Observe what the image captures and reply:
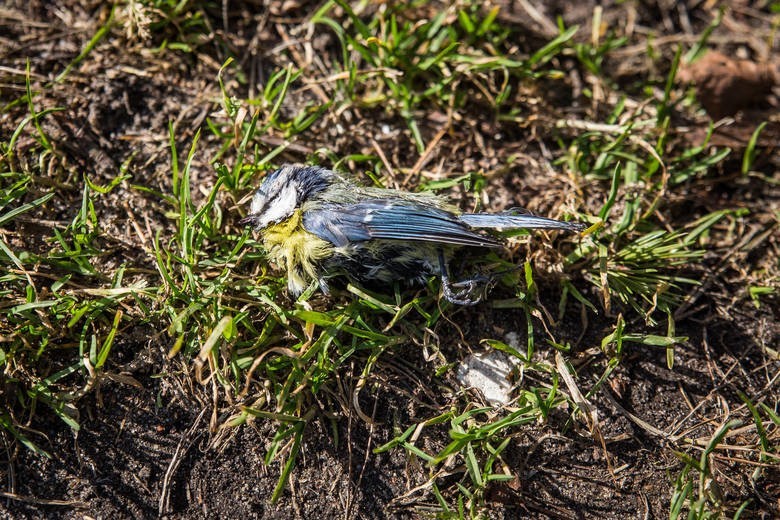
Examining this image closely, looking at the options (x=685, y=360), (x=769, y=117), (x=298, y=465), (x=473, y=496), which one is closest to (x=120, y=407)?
(x=298, y=465)

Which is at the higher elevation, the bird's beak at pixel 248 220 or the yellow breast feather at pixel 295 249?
the bird's beak at pixel 248 220

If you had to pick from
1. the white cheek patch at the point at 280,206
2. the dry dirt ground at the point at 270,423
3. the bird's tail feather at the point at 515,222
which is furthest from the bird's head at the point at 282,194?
the bird's tail feather at the point at 515,222

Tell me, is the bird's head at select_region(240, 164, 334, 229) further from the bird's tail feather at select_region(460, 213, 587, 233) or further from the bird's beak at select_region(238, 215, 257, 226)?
the bird's tail feather at select_region(460, 213, 587, 233)

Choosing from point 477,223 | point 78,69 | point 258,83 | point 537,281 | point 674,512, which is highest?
point 78,69

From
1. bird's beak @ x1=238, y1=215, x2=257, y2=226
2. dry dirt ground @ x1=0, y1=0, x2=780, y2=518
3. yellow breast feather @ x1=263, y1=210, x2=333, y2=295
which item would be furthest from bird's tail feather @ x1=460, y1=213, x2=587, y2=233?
bird's beak @ x1=238, y1=215, x2=257, y2=226

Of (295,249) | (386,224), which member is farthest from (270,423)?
(386,224)

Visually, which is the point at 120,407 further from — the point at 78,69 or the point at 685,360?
the point at 685,360

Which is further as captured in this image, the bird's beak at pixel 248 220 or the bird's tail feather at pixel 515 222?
the bird's beak at pixel 248 220

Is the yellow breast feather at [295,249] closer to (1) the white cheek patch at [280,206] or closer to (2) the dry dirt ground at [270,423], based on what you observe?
(1) the white cheek patch at [280,206]
